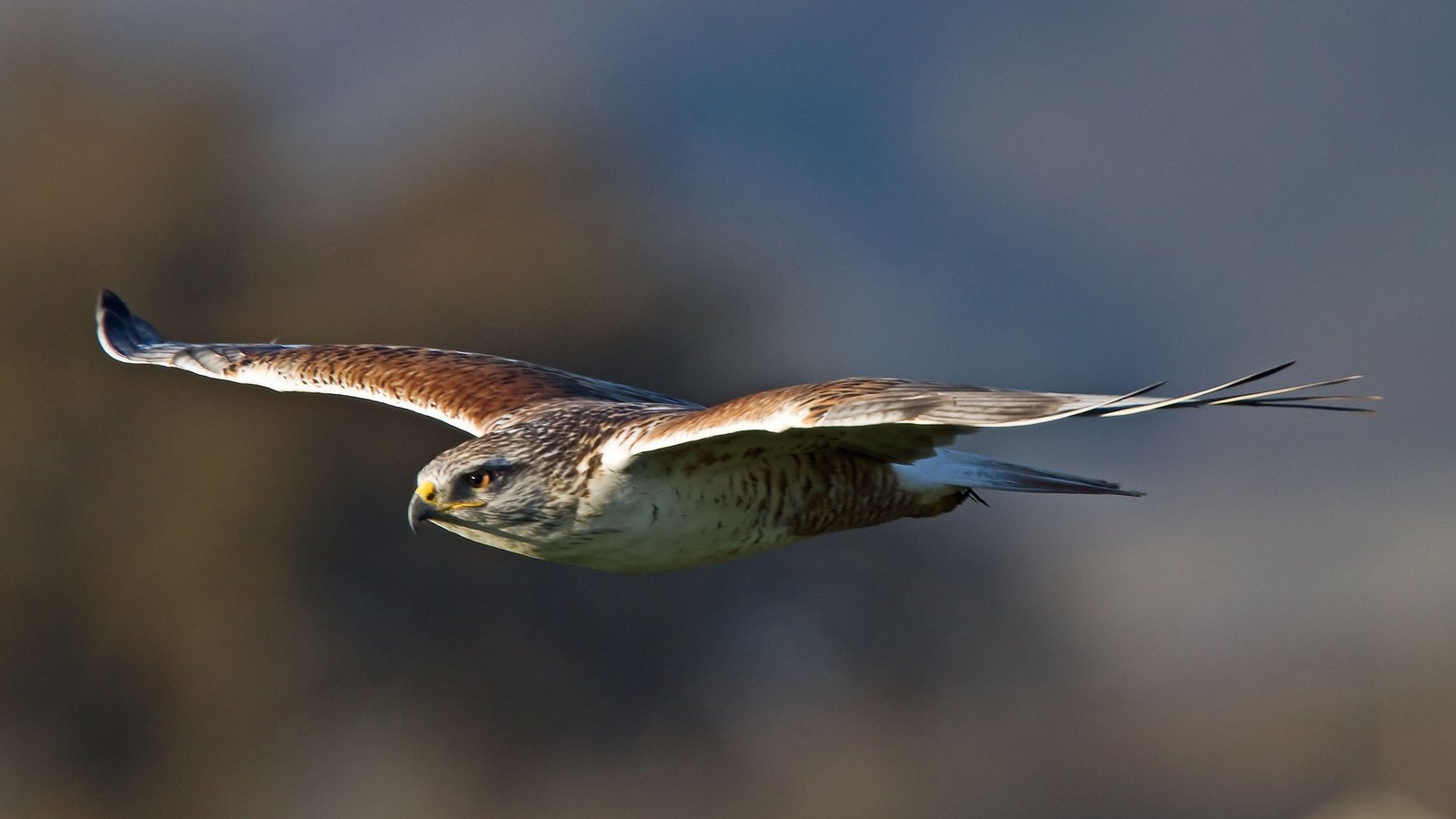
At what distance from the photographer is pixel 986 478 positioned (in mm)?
7449

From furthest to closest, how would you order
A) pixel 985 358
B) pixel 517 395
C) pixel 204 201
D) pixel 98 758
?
1. pixel 985 358
2. pixel 204 201
3. pixel 98 758
4. pixel 517 395

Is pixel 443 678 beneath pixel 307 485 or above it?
beneath

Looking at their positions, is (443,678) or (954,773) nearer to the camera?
(443,678)

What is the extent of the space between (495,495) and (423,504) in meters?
0.28

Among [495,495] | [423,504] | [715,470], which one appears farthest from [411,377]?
[715,470]

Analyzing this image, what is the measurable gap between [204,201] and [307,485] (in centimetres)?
830

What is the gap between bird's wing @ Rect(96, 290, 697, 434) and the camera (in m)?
7.98

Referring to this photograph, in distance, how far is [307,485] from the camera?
29703mm

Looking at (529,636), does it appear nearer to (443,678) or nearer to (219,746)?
(443,678)

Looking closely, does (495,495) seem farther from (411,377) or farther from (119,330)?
(119,330)

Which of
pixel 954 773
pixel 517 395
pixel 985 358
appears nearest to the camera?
pixel 517 395

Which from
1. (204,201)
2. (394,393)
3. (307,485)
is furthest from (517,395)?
(204,201)

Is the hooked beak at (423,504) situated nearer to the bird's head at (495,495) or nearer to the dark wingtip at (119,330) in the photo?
the bird's head at (495,495)

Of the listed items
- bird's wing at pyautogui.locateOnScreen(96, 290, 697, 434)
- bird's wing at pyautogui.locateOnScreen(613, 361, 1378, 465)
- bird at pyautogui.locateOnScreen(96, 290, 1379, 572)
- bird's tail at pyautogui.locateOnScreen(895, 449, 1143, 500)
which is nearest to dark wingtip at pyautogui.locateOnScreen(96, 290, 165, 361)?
bird's wing at pyautogui.locateOnScreen(96, 290, 697, 434)
